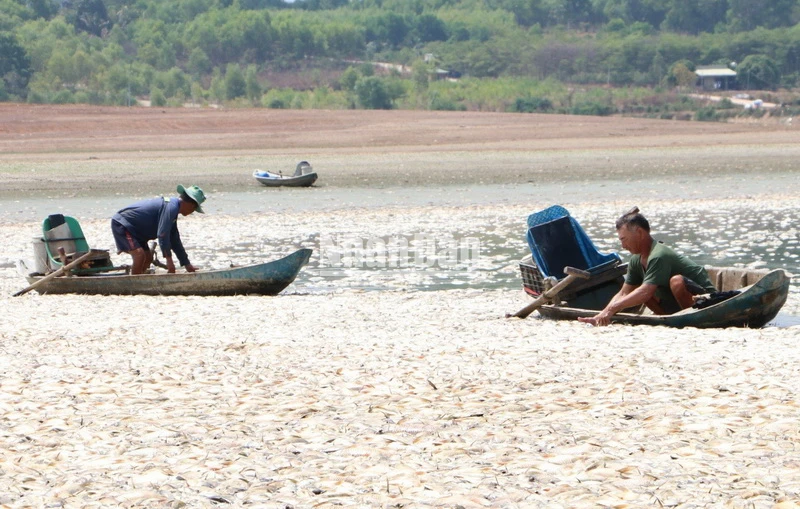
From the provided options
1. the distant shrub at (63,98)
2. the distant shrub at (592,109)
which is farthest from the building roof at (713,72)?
the distant shrub at (63,98)

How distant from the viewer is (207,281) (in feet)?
47.2

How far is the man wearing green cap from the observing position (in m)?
13.7

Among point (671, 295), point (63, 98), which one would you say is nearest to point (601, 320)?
point (671, 295)

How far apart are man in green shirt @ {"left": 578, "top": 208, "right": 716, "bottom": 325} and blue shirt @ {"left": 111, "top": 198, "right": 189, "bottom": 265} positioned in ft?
17.9

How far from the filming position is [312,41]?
395 feet

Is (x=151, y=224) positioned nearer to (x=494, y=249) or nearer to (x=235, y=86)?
(x=494, y=249)

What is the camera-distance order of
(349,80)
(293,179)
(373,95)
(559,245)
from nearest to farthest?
(559,245) → (293,179) → (373,95) → (349,80)

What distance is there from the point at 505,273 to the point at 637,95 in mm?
88294

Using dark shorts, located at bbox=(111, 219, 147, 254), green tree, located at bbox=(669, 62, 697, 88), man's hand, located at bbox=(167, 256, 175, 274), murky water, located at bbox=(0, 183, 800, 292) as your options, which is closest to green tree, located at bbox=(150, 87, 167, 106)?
green tree, located at bbox=(669, 62, 697, 88)

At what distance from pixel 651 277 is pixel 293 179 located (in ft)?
74.8

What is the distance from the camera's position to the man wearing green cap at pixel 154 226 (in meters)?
13.7

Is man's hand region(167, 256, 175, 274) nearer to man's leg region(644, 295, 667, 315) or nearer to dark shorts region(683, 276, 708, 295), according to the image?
man's leg region(644, 295, 667, 315)

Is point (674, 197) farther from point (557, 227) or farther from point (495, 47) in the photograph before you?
point (495, 47)

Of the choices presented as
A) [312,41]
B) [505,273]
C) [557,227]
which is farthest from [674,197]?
[312,41]
